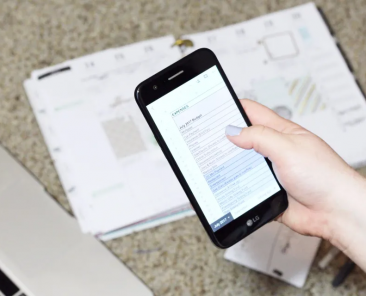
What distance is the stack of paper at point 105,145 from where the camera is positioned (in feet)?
2.00

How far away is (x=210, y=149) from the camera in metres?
0.48

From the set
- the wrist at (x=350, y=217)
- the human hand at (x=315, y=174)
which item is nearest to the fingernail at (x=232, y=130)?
the human hand at (x=315, y=174)

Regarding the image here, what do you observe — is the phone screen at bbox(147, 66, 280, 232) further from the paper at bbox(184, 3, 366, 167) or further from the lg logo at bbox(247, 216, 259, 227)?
the paper at bbox(184, 3, 366, 167)

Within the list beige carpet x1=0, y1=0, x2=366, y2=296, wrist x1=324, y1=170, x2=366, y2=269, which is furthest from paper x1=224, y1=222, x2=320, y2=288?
wrist x1=324, y1=170, x2=366, y2=269

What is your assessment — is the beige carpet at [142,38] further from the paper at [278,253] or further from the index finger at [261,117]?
the index finger at [261,117]

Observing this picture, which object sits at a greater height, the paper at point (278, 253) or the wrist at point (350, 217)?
the wrist at point (350, 217)

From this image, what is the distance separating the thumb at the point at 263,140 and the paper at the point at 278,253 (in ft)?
0.64

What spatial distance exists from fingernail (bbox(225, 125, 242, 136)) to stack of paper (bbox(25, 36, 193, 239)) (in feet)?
0.54

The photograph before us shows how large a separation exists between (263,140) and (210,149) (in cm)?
6

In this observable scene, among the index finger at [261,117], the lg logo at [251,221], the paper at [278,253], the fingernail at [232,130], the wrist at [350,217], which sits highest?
the fingernail at [232,130]

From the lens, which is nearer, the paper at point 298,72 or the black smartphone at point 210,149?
the black smartphone at point 210,149

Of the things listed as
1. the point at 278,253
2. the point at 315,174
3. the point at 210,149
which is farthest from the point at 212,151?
the point at 278,253

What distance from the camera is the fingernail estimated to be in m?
0.48

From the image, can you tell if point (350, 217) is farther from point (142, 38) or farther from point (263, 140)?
point (142, 38)
